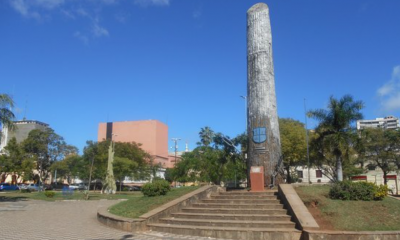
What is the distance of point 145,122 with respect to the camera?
84750mm

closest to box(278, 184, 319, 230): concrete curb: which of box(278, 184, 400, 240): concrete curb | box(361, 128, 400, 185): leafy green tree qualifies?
box(278, 184, 400, 240): concrete curb

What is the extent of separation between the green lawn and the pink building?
71.1 m

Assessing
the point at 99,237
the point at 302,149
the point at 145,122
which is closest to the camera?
the point at 99,237

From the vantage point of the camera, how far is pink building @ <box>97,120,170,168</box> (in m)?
82.9

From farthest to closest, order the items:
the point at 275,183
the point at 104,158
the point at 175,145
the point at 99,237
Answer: the point at 175,145 < the point at 104,158 < the point at 275,183 < the point at 99,237

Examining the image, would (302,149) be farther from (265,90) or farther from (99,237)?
(99,237)

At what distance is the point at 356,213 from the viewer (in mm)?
10055

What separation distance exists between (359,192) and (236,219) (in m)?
4.07

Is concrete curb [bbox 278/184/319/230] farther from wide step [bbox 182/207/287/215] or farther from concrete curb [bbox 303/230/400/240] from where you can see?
concrete curb [bbox 303/230/400/240]

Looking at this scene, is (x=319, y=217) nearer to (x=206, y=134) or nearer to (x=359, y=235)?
(x=359, y=235)

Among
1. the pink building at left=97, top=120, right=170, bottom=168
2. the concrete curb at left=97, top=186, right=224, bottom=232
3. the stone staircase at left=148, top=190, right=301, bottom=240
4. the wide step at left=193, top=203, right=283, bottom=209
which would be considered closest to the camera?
the stone staircase at left=148, top=190, right=301, bottom=240

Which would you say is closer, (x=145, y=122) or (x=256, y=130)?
(x=256, y=130)

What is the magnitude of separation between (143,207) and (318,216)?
626cm

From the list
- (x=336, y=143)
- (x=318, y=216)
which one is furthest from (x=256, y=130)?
(x=318, y=216)
